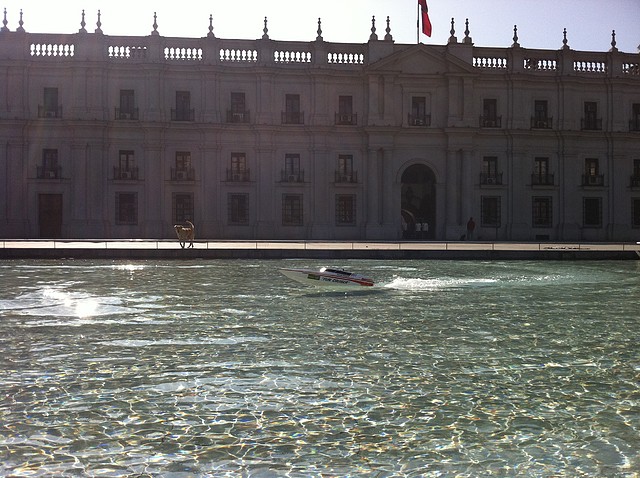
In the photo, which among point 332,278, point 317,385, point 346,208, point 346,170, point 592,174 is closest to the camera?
point 317,385

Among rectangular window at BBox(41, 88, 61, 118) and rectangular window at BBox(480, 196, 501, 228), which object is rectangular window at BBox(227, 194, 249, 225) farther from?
rectangular window at BBox(480, 196, 501, 228)

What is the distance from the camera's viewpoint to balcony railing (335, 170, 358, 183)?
1750 inches

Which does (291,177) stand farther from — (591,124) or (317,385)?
(317,385)

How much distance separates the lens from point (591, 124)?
46.2m

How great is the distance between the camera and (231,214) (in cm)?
4397

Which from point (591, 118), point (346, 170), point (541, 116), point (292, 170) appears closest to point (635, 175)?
point (591, 118)

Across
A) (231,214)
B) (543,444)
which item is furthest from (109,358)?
(231,214)

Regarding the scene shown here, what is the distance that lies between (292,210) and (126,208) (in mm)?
9456

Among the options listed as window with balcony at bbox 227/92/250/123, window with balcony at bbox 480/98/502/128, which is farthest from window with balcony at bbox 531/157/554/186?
window with balcony at bbox 227/92/250/123

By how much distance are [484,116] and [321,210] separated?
1121 cm

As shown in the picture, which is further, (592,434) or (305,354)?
(305,354)

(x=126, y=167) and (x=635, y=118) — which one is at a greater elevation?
(x=635, y=118)

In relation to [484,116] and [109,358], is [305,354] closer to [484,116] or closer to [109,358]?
[109,358]

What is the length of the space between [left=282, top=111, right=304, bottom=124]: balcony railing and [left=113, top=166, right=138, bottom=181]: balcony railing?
355 inches
